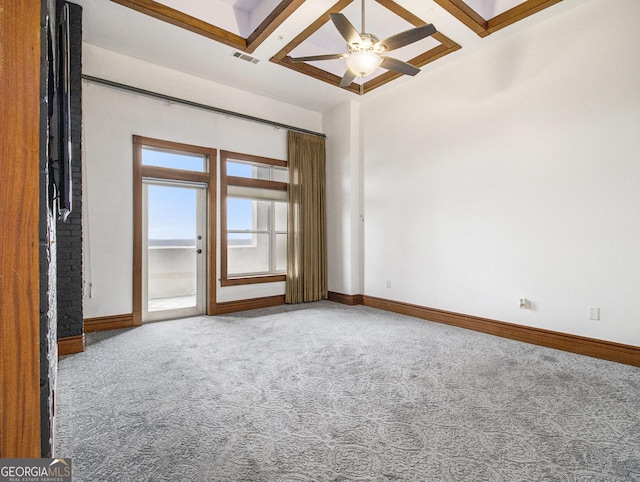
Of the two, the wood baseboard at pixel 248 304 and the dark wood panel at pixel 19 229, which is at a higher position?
the dark wood panel at pixel 19 229

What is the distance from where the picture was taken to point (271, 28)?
12.2ft

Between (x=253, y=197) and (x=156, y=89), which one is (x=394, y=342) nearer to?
(x=253, y=197)

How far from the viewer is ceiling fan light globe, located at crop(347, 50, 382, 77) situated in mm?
3158

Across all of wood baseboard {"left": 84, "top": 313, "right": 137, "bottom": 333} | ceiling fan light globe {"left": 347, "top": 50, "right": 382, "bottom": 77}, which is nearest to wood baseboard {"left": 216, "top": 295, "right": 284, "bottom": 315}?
wood baseboard {"left": 84, "top": 313, "right": 137, "bottom": 333}

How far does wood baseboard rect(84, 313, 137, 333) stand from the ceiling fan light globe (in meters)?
4.07

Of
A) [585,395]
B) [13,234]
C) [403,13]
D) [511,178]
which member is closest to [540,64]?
[511,178]

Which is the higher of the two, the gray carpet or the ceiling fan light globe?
the ceiling fan light globe

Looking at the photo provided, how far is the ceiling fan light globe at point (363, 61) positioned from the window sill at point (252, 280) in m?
3.52

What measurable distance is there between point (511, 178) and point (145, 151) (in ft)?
15.6

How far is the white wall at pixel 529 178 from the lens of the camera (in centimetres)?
313

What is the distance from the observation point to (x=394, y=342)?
12.2 feet

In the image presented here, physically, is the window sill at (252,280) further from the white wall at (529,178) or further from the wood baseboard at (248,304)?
the white wall at (529,178)

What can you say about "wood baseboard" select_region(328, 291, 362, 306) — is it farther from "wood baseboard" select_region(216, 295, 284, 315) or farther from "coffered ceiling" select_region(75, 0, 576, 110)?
"coffered ceiling" select_region(75, 0, 576, 110)

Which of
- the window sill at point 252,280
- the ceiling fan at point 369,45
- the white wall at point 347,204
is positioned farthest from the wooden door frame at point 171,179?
the ceiling fan at point 369,45
